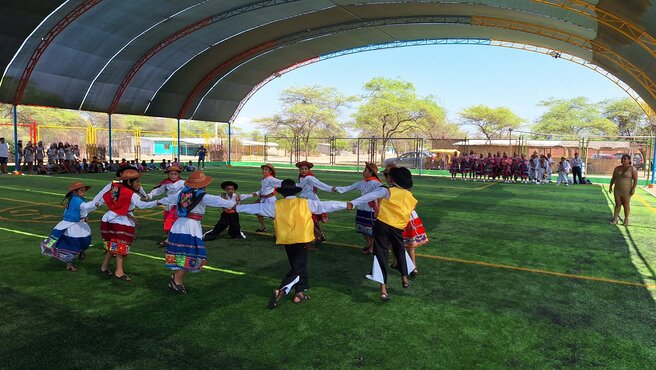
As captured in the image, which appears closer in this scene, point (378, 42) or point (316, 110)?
point (378, 42)

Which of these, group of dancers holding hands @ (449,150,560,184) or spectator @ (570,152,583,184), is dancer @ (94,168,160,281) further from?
spectator @ (570,152,583,184)

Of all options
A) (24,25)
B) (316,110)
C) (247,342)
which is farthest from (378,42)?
(316,110)

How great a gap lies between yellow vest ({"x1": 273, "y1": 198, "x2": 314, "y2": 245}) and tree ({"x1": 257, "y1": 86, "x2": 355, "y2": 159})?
58.1 metres

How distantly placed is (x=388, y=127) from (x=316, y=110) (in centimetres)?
1136

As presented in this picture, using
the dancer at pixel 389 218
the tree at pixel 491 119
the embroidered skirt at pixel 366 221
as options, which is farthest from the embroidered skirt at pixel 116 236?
the tree at pixel 491 119

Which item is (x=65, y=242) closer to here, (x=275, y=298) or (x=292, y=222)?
(x=275, y=298)

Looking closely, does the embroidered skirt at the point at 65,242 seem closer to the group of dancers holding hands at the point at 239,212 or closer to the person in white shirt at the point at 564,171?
the group of dancers holding hands at the point at 239,212

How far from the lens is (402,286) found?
6.52 meters

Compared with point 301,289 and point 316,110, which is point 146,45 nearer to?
point 301,289

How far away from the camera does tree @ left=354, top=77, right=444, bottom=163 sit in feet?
179

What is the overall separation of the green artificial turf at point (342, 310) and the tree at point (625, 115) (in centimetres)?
6087

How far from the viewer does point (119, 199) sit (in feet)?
21.3

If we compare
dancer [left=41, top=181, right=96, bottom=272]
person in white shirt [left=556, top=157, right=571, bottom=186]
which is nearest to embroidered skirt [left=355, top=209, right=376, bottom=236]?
dancer [left=41, top=181, right=96, bottom=272]

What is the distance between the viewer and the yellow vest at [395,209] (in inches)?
232
